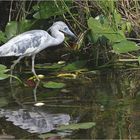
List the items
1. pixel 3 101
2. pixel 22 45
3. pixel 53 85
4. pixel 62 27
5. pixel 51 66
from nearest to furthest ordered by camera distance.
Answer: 1. pixel 3 101
2. pixel 53 85
3. pixel 22 45
4. pixel 51 66
5. pixel 62 27

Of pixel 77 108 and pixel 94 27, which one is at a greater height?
pixel 94 27

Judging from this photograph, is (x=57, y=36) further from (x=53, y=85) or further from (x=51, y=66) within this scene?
(x=53, y=85)

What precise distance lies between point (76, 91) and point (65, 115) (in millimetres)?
684

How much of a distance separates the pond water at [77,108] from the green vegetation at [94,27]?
0.30 meters

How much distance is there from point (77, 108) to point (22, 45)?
1289 mm

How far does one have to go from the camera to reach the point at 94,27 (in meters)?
5.20

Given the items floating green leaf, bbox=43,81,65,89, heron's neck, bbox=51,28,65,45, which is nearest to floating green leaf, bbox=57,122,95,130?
floating green leaf, bbox=43,81,65,89

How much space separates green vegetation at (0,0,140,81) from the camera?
5242 millimetres

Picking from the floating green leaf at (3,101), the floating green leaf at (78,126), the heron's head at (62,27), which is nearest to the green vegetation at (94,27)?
the heron's head at (62,27)

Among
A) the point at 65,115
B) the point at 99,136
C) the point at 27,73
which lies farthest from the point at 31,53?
the point at 99,136

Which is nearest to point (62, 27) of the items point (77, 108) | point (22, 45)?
point (22, 45)

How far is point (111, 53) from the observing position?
18.4 feet

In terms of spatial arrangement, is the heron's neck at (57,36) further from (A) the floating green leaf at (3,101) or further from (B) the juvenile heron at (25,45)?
(A) the floating green leaf at (3,101)

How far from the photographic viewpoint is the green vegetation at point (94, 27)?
17.2 feet
